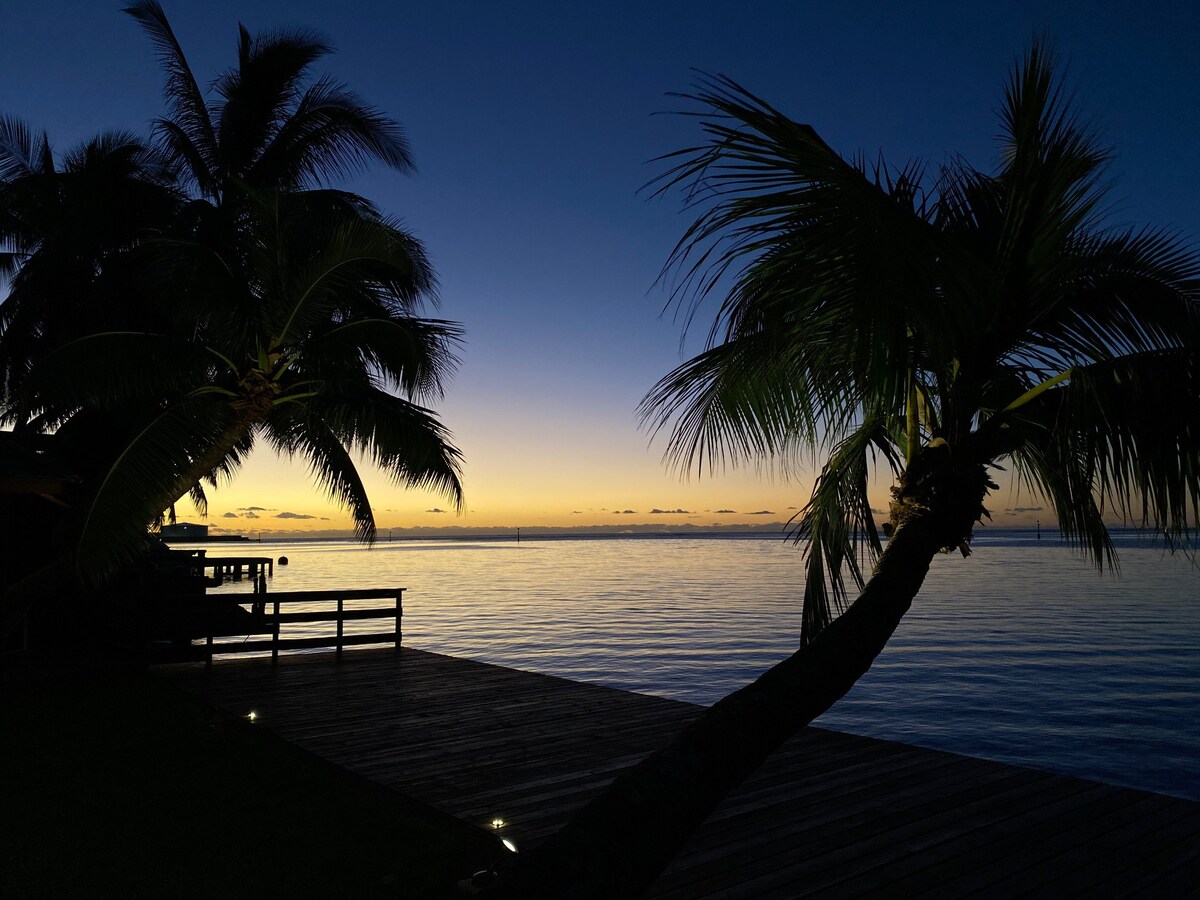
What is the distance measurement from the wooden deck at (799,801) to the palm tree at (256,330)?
361 centimetres

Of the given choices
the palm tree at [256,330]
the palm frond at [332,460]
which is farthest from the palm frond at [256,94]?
the palm frond at [332,460]

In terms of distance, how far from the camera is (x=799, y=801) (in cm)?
656

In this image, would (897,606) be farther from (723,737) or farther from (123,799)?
(123,799)

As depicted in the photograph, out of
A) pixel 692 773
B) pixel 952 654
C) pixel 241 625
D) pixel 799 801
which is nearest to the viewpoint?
pixel 692 773

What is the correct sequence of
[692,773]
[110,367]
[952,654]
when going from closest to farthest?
[692,773] < [110,367] < [952,654]

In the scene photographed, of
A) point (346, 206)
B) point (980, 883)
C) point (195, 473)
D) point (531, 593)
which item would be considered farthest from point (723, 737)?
point (531, 593)

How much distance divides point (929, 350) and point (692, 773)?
8.28 feet

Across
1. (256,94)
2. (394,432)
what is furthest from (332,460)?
(256,94)

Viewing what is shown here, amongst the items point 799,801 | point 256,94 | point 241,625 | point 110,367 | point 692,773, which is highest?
point 256,94

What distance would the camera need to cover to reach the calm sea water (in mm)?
13219

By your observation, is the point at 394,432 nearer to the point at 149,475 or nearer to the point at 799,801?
the point at 149,475

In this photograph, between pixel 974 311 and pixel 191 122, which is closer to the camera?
pixel 974 311

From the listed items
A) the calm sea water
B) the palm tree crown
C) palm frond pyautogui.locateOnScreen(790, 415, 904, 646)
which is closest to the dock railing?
the calm sea water

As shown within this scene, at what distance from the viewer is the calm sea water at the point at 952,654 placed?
43.4 ft
